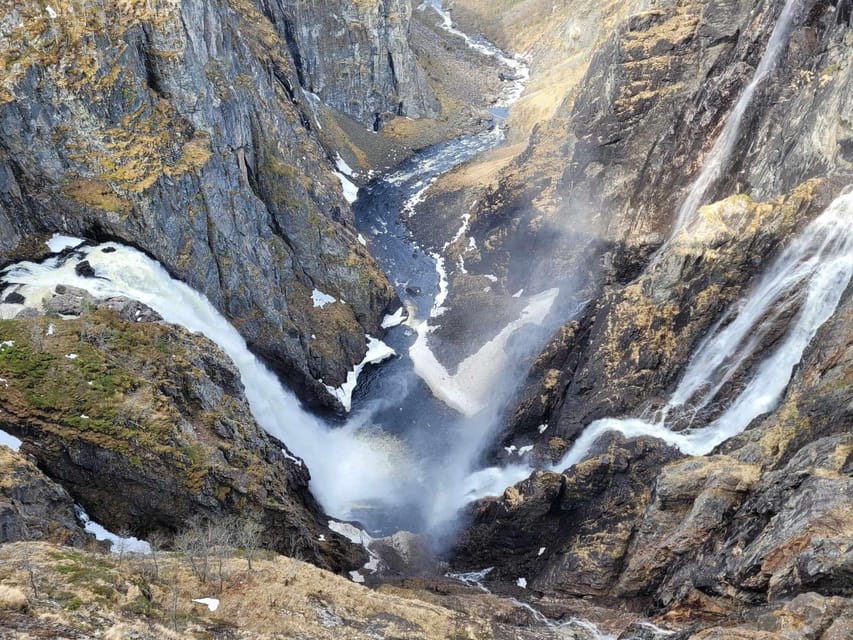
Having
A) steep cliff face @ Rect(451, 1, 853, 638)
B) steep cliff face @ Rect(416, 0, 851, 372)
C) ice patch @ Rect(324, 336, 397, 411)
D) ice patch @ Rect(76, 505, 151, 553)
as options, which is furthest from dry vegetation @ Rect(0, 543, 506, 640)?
steep cliff face @ Rect(416, 0, 851, 372)

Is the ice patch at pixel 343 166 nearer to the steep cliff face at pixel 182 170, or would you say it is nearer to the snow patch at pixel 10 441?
the steep cliff face at pixel 182 170

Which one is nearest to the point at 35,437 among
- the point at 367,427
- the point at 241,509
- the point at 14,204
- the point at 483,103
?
the point at 241,509

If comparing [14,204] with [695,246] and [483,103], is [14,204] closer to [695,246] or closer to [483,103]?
[695,246]

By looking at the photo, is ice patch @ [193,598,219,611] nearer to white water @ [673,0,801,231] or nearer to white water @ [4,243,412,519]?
white water @ [4,243,412,519]

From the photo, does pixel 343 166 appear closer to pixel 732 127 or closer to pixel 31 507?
pixel 732 127

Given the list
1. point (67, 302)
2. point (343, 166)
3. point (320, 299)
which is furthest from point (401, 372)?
point (343, 166)

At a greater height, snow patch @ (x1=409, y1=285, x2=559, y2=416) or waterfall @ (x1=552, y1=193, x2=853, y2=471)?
snow patch @ (x1=409, y1=285, x2=559, y2=416)
